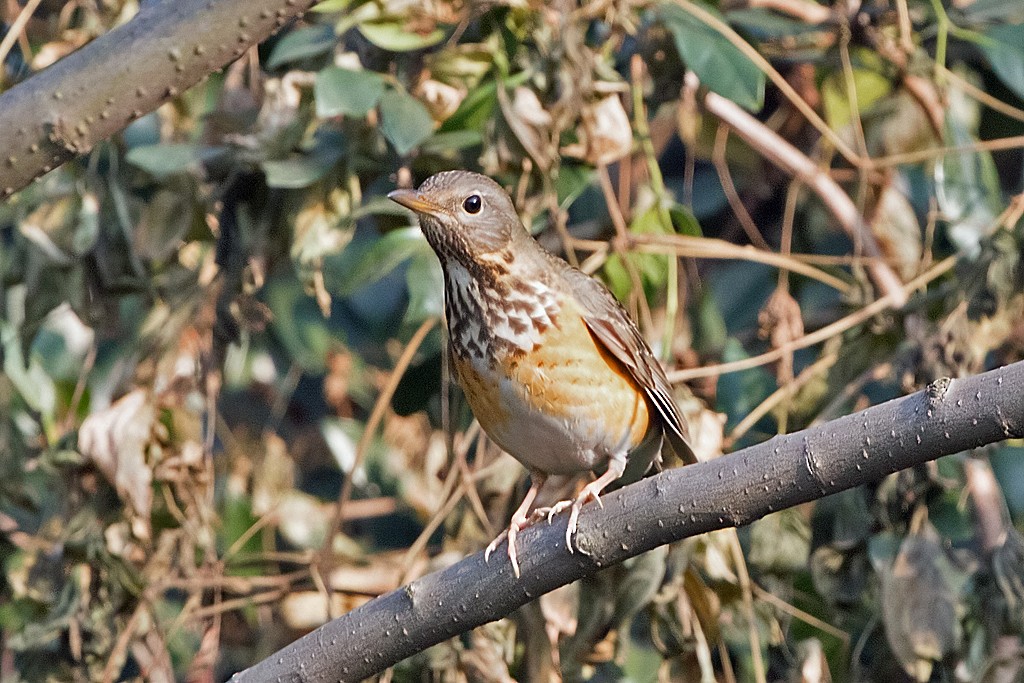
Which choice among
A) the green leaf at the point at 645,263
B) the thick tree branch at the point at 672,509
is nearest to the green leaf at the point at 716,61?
the green leaf at the point at 645,263

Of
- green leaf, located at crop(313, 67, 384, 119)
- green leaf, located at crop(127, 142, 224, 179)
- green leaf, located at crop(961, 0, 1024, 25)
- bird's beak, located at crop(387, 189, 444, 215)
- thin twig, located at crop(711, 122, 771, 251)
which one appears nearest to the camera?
bird's beak, located at crop(387, 189, 444, 215)

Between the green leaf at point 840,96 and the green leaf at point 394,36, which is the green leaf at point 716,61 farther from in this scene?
the green leaf at point 840,96

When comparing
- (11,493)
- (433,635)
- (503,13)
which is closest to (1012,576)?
(433,635)

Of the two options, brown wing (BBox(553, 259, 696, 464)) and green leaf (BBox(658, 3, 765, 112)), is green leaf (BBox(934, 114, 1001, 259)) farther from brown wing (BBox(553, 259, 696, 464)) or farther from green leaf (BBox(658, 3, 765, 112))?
brown wing (BBox(553, 259, 696, 464))

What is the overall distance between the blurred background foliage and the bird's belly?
185 mm

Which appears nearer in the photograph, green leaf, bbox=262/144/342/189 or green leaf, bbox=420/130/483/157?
green leaf, bbox=262/144/342/189

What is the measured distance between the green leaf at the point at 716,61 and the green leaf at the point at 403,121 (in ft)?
2.46

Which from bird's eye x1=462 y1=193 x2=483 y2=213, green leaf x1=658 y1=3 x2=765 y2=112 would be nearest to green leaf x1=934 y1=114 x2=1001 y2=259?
green leaf x1=658 y1=3 x2=765 y2=112

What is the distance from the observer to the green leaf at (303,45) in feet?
12.7

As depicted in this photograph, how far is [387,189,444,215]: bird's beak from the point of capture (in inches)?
134

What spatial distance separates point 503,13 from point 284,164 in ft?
2.37

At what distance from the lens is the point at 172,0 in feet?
9.73

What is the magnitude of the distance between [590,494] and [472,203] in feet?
2.65

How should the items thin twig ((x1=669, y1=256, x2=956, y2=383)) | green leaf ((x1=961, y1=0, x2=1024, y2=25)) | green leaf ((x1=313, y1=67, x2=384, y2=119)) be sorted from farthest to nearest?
green leaf ((x1=961, y1=0, x2=1024, y2=25))
thin twig ((x1=669, y1=256, x2=956, y2=383))
green leaf ((x1=313, y1=67, x2=384, y2=119))
